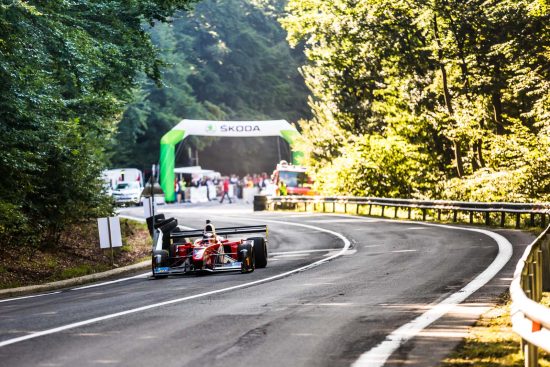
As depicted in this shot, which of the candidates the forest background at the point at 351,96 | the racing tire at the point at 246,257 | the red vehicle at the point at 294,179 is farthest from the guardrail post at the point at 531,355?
the red vehicle at the point at 294,179

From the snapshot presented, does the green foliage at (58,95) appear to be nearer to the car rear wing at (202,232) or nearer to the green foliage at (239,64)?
the car rear wing at (202,232)

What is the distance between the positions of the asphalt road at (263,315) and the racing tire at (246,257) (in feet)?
1.15

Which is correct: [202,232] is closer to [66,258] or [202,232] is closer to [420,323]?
[66,258]

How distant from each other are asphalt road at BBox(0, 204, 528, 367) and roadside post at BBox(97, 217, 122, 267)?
9.10 feet

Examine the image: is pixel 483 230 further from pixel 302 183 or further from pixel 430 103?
pixel 302 183

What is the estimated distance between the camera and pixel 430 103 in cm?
3994

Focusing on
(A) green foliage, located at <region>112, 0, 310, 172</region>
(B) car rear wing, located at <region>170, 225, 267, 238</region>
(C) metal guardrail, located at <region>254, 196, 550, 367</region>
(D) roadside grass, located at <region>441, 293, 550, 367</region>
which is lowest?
(D) roadside grass, located at <region>441, 293, 550, 367</region>

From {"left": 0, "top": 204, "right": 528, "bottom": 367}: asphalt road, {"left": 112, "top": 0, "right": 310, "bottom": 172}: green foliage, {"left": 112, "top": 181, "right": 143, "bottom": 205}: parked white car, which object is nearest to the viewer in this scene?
{"left": 0, "top": 204, "right": 528, "bottom": 367}: asphalt road

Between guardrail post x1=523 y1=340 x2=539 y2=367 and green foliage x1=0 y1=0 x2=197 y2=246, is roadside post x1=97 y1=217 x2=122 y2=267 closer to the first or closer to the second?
green foliage x1=0 y1=0 x2=197 y2=246

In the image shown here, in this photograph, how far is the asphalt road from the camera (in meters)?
8.24

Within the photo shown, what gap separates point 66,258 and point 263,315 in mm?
11372

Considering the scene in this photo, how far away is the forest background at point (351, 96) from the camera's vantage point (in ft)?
63.4

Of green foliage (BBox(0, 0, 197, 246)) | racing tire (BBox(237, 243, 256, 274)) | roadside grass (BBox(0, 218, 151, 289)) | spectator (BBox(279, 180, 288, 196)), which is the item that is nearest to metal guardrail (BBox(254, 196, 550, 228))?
spectator (BBox(279, 180, 288, 196))

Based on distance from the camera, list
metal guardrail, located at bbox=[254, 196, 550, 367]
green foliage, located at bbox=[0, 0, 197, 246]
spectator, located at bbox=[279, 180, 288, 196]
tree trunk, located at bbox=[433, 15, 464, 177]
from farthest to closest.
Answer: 1. spectator, located at bbox=[279, 180, 288, 196]
2. tree trunk, located at bbox=[433, 15, 464, 177]
3. green foliage, located at bbox=[0, 0, 197, 246]
4. metal guardrail, located at bbox=[254, 196, 550, 367]
